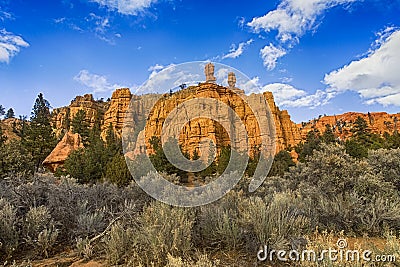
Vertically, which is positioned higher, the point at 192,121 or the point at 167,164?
the point at 192,121

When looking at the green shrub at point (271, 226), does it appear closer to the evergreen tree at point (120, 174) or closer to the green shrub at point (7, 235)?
the green shrub at point (7, 235)

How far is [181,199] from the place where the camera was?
7.07 metres

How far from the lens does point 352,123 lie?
81.7 m

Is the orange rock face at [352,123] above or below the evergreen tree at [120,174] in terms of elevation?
above

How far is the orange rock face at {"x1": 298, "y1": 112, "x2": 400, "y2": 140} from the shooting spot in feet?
271

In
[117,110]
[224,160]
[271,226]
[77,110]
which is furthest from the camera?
[77,110]

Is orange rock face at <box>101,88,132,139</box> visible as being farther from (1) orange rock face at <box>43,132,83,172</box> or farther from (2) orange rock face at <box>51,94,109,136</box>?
(1) orange rock face at <box>43,132,83,172</box>

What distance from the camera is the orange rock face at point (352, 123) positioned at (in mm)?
82688

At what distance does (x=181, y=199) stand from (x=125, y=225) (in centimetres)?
168

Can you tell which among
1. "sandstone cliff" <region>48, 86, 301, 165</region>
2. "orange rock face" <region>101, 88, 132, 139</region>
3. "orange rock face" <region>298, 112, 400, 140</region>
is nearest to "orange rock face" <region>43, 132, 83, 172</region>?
"sandstone cliff" <region>48, 86, 301, 165</region>

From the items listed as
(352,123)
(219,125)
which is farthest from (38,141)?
(352,123)

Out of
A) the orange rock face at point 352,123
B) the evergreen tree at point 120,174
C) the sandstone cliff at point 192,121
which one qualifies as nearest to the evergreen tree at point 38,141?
the sandstone cliff at point 192,121

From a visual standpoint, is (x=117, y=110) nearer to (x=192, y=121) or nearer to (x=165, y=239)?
(x=192, y=121)

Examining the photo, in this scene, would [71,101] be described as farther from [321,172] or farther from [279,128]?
[321,172]
